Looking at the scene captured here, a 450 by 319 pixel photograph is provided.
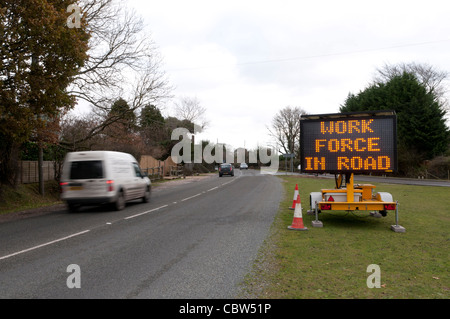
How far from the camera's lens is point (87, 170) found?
482 inches

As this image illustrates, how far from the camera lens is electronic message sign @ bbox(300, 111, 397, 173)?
8375mm

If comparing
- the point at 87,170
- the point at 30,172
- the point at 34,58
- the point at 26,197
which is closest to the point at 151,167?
the point at 30,172

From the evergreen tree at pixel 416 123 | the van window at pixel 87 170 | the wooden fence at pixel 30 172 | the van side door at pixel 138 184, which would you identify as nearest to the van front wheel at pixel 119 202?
the van window at pixel 87 170

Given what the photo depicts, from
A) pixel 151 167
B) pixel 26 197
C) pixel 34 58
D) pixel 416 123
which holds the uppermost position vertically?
pixel 416 123

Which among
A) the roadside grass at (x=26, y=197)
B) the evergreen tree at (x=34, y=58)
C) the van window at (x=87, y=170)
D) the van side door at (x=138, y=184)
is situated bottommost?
the roadside grass at (x=26, y=197)

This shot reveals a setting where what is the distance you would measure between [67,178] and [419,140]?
40409 millimetres

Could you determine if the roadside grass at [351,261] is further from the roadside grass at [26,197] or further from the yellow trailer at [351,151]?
the roadside grass at [26,197]

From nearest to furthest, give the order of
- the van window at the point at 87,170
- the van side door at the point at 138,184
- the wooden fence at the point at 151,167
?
1. the van window at the point at 87,170
2. the van side door at the point at 138,184
3. the wooden fence at the point at 151,167

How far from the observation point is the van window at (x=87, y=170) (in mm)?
12203

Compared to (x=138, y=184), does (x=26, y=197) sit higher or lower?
lower

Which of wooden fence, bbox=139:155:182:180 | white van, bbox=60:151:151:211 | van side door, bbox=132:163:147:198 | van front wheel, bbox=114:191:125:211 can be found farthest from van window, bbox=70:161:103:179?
wooden fence, bbox=139:155:182:180

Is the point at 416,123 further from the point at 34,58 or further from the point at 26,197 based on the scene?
the point at 34,58

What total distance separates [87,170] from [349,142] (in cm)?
886

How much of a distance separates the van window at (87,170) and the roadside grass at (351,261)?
6.66 m
